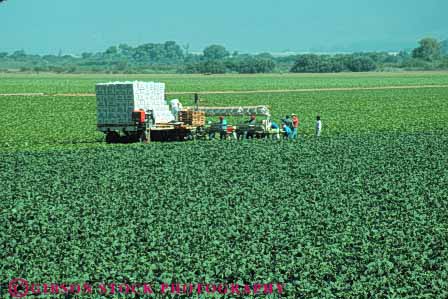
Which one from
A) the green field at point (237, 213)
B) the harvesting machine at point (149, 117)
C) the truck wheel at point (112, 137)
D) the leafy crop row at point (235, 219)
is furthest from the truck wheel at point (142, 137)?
the leafy crop row at point (235, 219)

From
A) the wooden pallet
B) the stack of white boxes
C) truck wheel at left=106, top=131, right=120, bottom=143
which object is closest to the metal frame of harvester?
truck wheel at left=106, top=131, right=120, bottom=143

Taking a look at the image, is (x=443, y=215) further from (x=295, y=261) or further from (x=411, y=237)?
(x=295, y=261)

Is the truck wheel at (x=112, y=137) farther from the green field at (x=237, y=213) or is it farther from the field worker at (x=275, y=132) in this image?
the field worker at (x=275, y=132)

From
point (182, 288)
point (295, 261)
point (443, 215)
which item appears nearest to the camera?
Answer: point (182, 288)

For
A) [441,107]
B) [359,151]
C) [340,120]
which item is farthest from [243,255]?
[441,107]

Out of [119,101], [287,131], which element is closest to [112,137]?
[119,101]

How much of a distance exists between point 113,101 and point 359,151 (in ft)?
33.2

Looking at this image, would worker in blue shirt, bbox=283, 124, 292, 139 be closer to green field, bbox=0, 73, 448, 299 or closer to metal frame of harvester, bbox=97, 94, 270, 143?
green field, bbox=0, 73, 448, 299

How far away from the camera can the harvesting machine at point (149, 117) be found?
3812 centimetres

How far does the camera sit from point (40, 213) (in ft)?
72.6

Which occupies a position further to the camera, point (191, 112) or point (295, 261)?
point (191, 112)

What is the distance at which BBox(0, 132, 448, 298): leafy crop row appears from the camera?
16.5 meters

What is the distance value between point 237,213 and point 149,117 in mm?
17050

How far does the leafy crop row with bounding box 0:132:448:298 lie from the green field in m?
0.04
